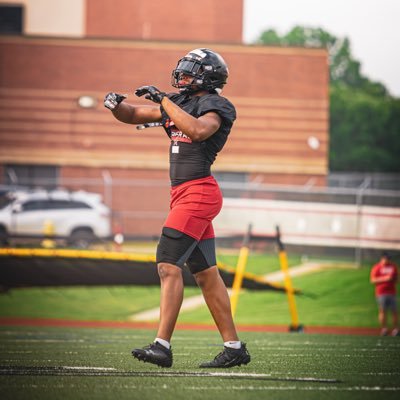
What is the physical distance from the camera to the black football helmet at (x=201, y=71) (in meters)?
7.09

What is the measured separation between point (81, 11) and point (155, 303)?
24806 millimetres

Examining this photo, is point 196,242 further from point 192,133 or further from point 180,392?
point 180,392

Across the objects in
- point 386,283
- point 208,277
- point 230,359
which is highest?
point 208,277

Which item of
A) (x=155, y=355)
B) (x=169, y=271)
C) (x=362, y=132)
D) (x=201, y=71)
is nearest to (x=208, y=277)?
(x=169, y=271)

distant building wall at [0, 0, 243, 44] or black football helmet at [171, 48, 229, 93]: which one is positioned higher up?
distant building wall at [0, 0, 243, 44]

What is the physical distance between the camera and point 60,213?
98.9ft

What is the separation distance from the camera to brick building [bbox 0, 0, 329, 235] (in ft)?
127

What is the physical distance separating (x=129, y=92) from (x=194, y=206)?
32.2 metres

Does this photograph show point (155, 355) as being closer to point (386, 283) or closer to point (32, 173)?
point (386, 283)

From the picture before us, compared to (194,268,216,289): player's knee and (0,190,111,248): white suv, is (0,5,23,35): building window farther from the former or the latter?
(194,268,216,289): player's knee

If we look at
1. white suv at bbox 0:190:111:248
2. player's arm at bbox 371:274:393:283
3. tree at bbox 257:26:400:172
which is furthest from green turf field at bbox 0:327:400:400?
tree at bbox 257:26:400:172

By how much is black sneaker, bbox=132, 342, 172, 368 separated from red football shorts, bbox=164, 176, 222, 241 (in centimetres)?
78

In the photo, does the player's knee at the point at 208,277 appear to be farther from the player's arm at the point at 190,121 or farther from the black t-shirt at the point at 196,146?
the player's arm at the point at 190,121

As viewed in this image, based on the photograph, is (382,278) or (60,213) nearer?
(382,278)
